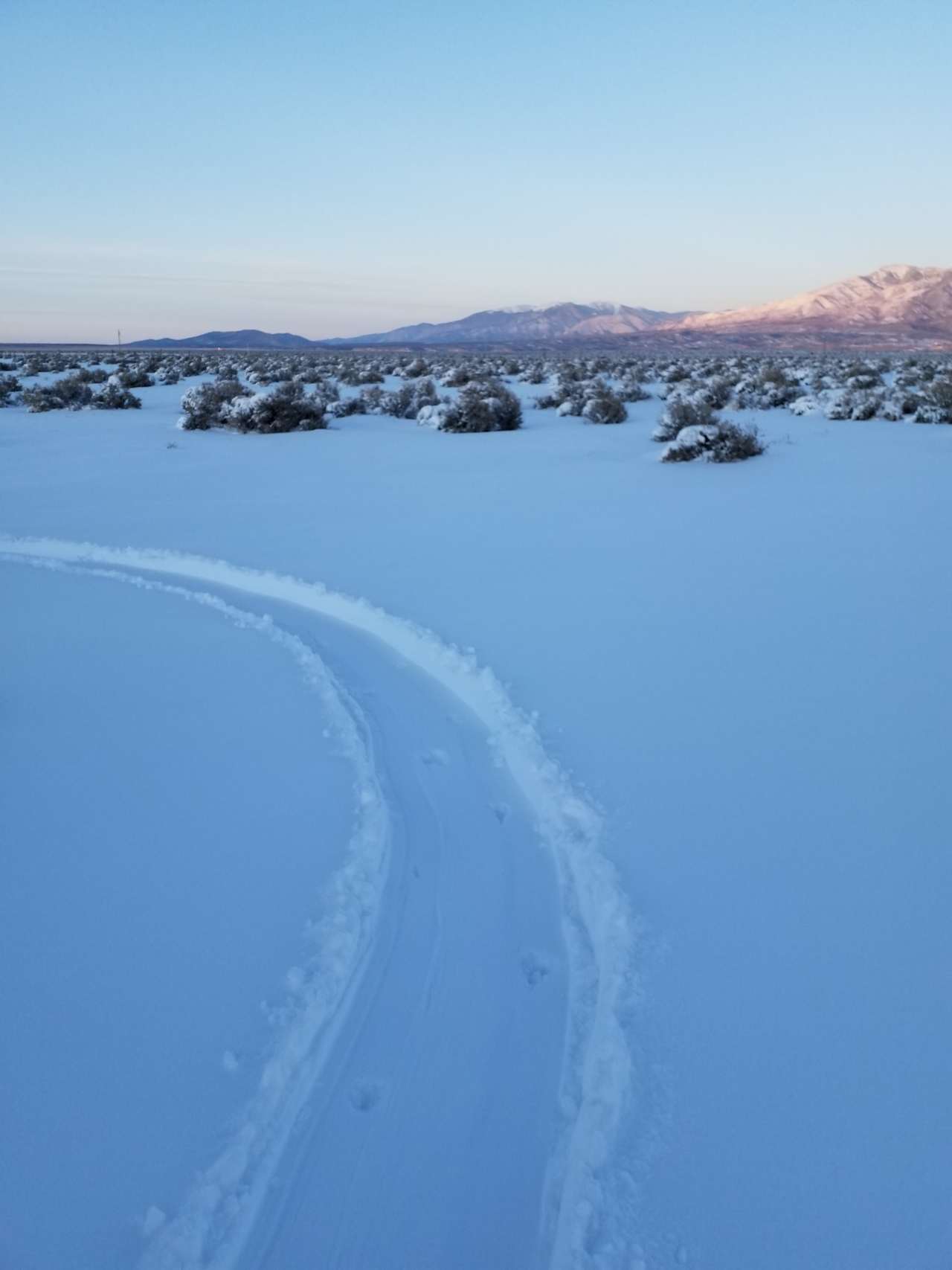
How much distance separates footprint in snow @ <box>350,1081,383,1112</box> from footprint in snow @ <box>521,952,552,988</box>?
0.60 meters

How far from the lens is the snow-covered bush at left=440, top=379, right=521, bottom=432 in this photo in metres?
A: 16.5

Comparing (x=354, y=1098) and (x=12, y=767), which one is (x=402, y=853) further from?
(x=12, y=767)

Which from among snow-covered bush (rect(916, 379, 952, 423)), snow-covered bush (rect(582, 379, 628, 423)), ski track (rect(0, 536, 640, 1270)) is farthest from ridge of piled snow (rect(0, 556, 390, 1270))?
snow-covered bush (rect(916, 379, 952, 423))

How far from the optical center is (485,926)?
10.0 feet

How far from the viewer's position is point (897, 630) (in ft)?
17.2

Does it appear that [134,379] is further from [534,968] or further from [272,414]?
[534,968]

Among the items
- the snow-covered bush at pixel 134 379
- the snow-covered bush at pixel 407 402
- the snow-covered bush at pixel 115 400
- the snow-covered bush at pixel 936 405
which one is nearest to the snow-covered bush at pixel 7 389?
A: the snow-covered bush at pixel 134 379

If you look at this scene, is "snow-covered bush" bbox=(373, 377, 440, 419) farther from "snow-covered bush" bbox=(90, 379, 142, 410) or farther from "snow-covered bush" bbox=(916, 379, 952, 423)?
"snow-covered bush" bbox=(916, 379, 952, 423)

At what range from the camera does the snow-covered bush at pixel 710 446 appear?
12109 millimetres

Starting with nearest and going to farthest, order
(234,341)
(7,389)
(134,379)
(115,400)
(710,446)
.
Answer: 1. (710,446)
2. (115,400)
3. (7,389)
4. (134,379)
5. (234,341)

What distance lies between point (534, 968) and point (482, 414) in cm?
1461

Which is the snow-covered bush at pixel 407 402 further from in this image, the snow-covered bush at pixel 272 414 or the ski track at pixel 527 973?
the ski track at pixel 527 973

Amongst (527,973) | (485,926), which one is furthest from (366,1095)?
(485,926)

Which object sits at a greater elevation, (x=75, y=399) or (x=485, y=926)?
(x=75, y=399)
